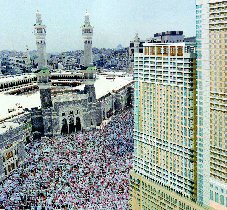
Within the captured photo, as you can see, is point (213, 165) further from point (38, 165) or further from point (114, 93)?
point (114, 93)

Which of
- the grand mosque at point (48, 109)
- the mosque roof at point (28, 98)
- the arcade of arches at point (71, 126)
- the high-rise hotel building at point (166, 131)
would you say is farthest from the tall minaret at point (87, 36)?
the high-rise hotel building at point (166, 131)

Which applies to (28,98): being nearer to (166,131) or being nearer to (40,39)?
(40,39)

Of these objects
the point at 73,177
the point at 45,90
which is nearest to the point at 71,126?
the point at 45,90

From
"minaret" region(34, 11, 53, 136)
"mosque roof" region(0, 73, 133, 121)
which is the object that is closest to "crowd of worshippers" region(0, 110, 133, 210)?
"minaret" region(34, 11, 53, 136)

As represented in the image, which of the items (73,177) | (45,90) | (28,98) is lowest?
(73,177)

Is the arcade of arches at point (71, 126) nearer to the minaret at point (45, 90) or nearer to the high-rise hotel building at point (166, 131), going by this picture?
the minaret at point (45, 90)

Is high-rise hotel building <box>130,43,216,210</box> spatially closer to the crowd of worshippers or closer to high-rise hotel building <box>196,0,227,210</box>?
high-rise hotel building <box>196,0,227,210</box>
